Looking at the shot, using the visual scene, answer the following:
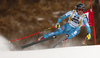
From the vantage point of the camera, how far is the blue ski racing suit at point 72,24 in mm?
1486

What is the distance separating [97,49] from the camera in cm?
123

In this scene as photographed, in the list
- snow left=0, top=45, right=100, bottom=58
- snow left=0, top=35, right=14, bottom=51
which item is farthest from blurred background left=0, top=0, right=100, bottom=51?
snow left=0, top=45, right=100, bottom=58

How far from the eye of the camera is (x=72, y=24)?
4.91 ft

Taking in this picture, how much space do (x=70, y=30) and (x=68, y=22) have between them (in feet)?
0.37

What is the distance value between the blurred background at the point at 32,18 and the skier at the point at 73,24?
5 cm

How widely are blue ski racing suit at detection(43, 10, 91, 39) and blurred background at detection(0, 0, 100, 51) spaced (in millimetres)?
50

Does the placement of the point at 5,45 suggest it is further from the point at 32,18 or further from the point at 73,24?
the point at 73,24

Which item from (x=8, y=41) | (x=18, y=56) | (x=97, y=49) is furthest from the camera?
(x=8, y=41)

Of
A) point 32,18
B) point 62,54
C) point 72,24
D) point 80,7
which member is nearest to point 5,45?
point 32,18

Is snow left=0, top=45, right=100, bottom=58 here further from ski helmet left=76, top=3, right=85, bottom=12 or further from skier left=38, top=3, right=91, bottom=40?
ski helmet left=76, top=3, right=85, bottom=12

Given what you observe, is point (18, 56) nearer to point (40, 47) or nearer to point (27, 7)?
point (40, 47)

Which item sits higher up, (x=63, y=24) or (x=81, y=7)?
(x=81, y=7)

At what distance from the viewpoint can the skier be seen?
4.87 feet

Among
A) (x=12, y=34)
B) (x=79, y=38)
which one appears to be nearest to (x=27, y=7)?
(x=12, y=34)
